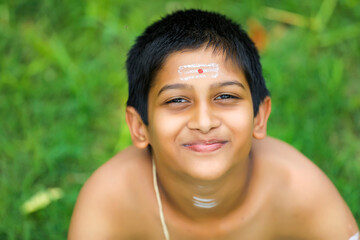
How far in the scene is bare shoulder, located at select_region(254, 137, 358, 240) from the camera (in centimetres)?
223

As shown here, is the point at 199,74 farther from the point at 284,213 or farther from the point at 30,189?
the point at 30,189

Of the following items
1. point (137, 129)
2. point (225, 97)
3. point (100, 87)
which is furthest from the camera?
point (100, 87)

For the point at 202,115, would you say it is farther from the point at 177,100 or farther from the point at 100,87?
the point at 100,87

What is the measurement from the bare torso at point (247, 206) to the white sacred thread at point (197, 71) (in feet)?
1.79

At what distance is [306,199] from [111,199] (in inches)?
35.1

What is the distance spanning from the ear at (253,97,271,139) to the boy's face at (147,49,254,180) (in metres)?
0.20

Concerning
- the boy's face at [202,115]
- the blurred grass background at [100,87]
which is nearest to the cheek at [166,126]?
the boy's face at [202,115]

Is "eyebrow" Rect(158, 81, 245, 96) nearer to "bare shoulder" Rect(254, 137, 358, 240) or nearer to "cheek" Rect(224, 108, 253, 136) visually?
"cheek" Rect(224, 108, 253, 136)

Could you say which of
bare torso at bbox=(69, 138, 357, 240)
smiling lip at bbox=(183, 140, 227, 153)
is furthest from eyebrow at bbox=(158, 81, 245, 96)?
bare torso at bbox=(69, 138, 357, 240)

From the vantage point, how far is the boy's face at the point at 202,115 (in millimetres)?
1896

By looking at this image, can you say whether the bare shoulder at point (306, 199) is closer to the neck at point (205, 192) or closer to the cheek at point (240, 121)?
the neck at point (205, 192)

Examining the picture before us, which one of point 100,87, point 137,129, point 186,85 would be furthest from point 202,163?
point 100,87

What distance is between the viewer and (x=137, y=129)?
2.20m

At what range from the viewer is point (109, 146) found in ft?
10.9
